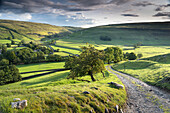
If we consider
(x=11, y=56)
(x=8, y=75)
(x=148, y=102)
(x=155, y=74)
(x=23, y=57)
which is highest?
(x=155, y=74)

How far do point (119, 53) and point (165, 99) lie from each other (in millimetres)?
85421

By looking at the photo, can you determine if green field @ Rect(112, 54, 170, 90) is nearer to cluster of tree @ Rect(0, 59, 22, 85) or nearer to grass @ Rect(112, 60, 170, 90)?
grass @ Rect(112, 60, 170, 90)

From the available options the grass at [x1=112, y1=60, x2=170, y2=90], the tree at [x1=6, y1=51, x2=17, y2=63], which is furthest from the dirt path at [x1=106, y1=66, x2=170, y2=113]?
the tree at [x1=6, y1=51, x2=17, y2=63]

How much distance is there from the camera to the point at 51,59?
122062 mm

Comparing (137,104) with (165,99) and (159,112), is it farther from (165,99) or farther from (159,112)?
(165,99)

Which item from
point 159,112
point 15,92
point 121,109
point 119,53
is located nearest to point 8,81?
point 15,92

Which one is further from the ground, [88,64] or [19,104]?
[88,64]

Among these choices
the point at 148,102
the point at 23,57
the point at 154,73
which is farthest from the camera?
the point at 23,57

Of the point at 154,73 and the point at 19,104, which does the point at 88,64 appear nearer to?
the point at 19,104

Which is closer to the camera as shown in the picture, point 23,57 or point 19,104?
point 19,104

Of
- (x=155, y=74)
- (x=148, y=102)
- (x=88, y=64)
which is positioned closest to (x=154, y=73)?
(x=155, y=74)

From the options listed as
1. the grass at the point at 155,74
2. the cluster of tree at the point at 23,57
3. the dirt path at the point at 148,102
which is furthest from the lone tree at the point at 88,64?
the cluster of tree at the point at 23,57

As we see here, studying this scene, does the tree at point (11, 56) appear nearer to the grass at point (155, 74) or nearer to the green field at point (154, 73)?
the green field at point (154, 73)

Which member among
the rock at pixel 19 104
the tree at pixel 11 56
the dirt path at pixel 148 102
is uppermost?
the rock at pixel 19 104
